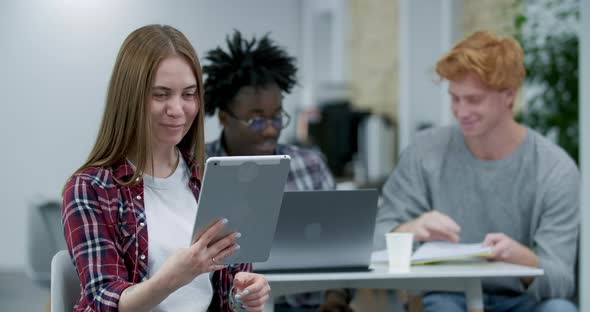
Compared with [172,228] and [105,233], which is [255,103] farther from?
[105,233]

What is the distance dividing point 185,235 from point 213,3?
0.99 m

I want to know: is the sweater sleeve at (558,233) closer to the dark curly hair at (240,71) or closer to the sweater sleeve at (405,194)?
the sweater sleeve at (405,194)

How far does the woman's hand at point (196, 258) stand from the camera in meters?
1.66

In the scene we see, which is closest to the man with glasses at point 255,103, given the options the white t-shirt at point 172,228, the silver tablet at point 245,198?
the white t-shirt at point 172,228

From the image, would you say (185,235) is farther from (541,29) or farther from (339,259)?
(541,29)

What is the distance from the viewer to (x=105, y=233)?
71.5 inches

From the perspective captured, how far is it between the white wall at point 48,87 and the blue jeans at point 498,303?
1.15m

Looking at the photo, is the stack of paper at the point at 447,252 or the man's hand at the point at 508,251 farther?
the man's hand at the point at 508,251

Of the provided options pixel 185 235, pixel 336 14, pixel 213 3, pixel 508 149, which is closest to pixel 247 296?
pixel 185 235

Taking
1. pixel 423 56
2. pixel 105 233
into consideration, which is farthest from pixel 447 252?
pixel 423 56

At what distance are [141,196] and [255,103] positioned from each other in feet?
3.35

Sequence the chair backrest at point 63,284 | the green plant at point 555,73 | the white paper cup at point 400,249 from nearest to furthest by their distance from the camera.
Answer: the chair backrest at point 63,284 → the white paper cup at point 400,249 → the green plant at point 555,73

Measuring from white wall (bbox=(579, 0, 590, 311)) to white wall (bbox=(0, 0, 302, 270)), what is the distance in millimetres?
1440

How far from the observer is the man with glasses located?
2.84 m
